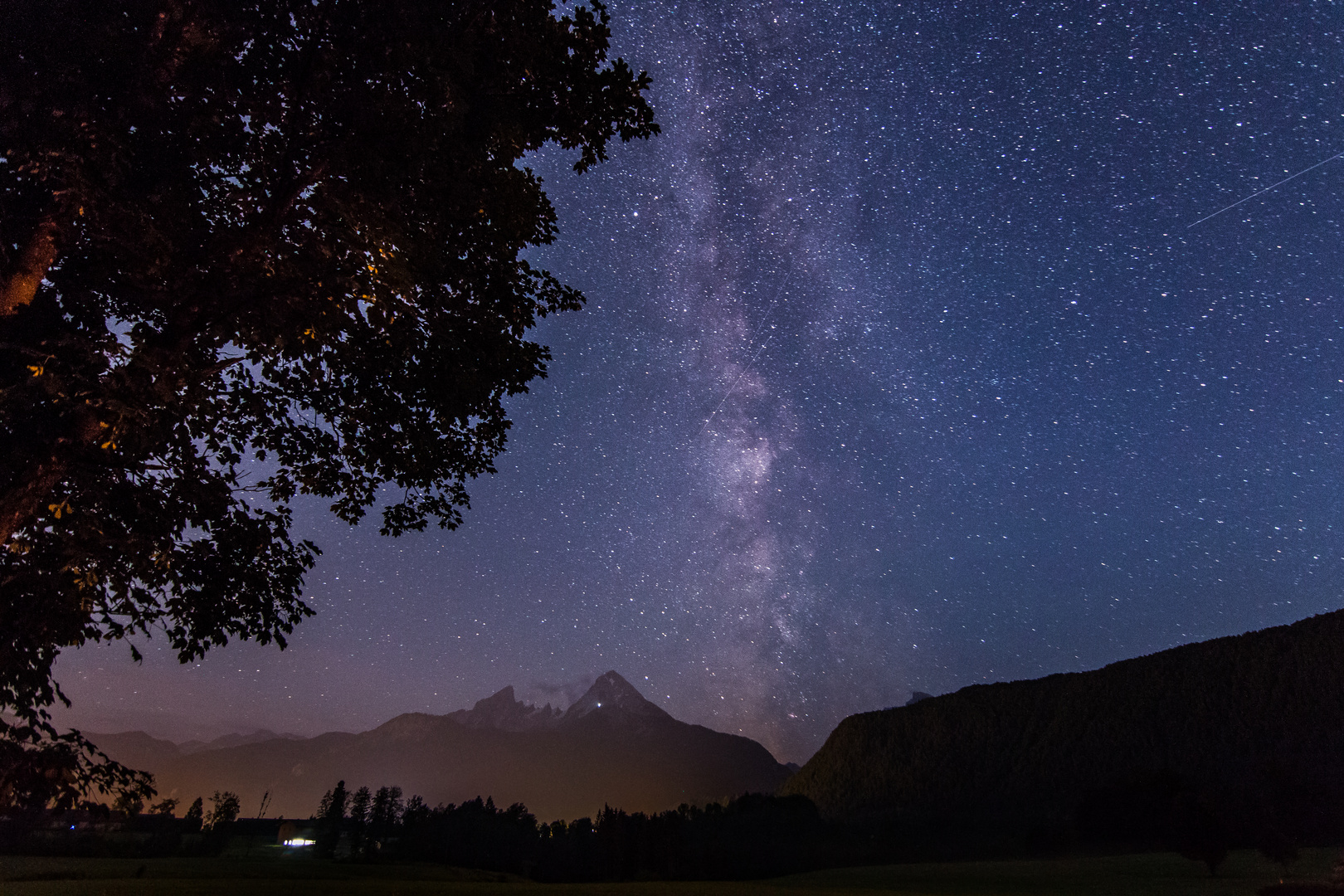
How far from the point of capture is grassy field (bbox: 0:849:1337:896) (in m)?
32.5

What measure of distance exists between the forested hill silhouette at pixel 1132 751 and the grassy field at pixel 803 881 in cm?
298

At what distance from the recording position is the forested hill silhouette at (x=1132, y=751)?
154 ft

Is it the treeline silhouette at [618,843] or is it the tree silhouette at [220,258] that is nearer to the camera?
the tree silhouette at [220,258]

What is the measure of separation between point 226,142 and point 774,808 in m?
97.6

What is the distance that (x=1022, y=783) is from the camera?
3223 inches

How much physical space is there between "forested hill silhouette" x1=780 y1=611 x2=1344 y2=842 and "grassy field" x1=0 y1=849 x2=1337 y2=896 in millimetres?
2982

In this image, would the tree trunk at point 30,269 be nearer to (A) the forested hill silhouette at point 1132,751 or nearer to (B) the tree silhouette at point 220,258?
(B) the tree silhouette at point 220,258

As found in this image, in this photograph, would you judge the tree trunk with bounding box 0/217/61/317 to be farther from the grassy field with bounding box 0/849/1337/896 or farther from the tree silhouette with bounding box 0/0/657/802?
the grassy field with bounding box 0/849/1337/896

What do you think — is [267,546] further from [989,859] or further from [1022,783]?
[1022,783]

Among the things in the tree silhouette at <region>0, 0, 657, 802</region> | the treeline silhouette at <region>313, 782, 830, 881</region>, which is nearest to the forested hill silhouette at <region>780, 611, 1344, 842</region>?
the treeline silhouette at <region>313, 782, 830, 881</region>

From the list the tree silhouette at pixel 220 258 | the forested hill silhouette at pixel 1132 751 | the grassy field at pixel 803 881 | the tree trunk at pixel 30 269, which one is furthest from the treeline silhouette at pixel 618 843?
the tree trunk at pixel 30 269

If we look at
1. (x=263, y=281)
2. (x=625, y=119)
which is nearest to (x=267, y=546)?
(x=263, y=281)

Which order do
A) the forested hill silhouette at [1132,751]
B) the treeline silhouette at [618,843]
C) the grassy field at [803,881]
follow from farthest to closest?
the treeline silhouette at [618,843] → the forested hill silhouette at [1132,751] → the grassy field at [803,881]

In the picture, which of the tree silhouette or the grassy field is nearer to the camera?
the tree silhouette
